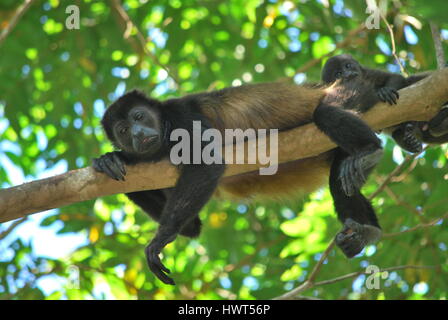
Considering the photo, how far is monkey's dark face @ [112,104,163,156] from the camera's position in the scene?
450 cm

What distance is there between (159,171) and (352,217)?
1788 millimetres

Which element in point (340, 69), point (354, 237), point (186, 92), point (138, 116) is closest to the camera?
point (354, 237)

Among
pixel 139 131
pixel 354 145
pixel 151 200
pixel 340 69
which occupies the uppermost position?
pixel 340 69

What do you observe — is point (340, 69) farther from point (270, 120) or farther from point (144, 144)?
point (144, 144)

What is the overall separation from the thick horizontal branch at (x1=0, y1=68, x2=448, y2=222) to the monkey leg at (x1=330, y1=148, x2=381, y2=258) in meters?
0.42

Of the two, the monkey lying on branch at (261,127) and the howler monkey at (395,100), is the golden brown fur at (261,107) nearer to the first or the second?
the monkey lying on branch at (261,127)

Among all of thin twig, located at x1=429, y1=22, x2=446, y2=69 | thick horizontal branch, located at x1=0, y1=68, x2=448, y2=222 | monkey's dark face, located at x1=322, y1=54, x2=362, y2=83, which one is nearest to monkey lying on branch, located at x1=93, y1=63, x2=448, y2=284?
thick horizontal branch, located at x1=0, y1=68, x2=448, y2=222

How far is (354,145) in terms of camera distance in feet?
13.8

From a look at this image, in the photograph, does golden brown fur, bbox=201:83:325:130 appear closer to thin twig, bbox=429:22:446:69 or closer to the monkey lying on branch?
the monkey lying on branch

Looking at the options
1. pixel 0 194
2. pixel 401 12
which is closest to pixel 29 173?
pixel 0 194

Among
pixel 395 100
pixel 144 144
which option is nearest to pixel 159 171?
pixel 144 144

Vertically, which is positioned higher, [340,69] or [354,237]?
[340,69]

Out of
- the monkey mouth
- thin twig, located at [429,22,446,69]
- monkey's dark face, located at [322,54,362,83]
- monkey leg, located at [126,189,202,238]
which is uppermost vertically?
thin twig, located at [429,22,446,69]

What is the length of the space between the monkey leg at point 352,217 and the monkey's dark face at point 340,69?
2.91 ft
